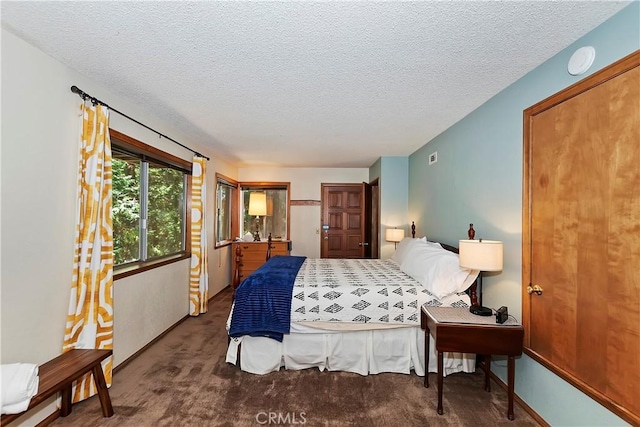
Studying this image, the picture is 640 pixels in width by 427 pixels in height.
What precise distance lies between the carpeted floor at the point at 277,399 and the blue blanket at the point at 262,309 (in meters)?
0.38

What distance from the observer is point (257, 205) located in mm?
5945

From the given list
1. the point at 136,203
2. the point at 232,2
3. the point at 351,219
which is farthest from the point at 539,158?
the point at 351,219

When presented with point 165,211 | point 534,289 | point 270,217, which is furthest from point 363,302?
point 270,217

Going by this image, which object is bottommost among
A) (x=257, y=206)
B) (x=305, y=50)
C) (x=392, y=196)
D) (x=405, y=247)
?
(x=405, y=247)

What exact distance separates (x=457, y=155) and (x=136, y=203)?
3441 millimetres

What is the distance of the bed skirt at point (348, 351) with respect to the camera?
2.68m

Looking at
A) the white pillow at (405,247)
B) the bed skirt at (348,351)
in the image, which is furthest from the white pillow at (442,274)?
the white pillow at (405,247)

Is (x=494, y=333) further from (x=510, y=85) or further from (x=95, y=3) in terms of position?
(x=95, y=3)

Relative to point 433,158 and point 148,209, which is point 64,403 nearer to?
point 148,209

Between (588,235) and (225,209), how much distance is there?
211 inches

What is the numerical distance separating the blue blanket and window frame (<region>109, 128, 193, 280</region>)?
1074mm

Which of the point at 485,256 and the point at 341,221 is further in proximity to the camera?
the point at 341,221

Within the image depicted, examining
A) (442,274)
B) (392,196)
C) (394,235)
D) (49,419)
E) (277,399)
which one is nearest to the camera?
(49,419)

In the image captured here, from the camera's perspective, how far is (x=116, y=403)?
7.22 feet
